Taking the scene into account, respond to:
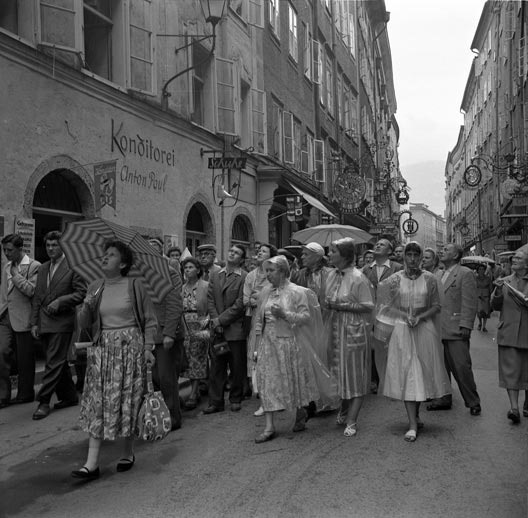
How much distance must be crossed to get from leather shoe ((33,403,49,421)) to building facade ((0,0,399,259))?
111 inches

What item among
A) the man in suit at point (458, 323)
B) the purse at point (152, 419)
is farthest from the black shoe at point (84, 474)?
the man in suit at point (458, 323)

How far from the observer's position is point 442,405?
7.05m

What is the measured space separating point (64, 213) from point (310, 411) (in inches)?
213

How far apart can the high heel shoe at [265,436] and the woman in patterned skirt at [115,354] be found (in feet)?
3.96

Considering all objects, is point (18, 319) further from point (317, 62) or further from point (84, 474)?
point (317, 62)

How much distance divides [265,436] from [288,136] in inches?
653

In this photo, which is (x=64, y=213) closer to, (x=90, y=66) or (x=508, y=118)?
(x=90, y=66)

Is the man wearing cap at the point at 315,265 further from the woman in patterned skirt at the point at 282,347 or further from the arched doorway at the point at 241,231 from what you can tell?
the arched doorway at the point at 241,231

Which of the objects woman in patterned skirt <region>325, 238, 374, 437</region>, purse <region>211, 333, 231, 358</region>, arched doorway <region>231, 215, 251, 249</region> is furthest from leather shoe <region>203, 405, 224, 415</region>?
arched doorway <region>231, 215, 251, 249</region>

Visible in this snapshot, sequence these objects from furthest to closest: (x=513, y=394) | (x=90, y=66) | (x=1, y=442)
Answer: (x=90, y=66) < (x=513, y=394) < (x=1, y=442)

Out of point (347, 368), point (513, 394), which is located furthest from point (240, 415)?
point (513, 394)

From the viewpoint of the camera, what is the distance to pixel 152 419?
476 centimetres

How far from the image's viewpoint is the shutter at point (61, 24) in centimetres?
919

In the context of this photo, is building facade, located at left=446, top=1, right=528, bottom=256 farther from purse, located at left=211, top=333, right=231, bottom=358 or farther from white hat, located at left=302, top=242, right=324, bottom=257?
purse, located at left=211, top=333, right=231, bottom=358
